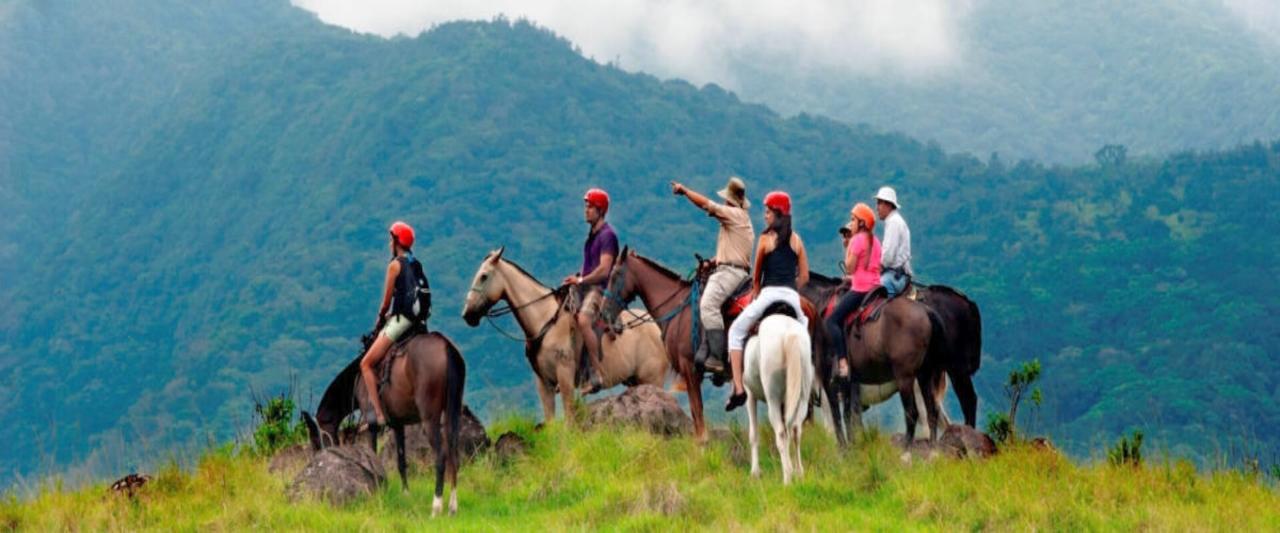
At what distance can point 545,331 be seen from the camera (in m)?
19.7

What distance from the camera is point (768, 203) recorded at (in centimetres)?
1597

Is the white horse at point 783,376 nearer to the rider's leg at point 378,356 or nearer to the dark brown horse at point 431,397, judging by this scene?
the dark brown horse at point 431,397

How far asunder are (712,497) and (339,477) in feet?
12.1

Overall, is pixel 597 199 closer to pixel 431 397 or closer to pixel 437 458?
pixel 431 397

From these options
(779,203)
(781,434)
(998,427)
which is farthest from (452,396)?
(998,427)

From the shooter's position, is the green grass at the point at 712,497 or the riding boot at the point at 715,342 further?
the riding boot at the point at 715,342

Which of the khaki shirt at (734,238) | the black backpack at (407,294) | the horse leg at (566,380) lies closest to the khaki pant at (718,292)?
the khaki shirt at (734,238)

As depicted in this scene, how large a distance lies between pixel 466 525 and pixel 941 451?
4794 millimetres

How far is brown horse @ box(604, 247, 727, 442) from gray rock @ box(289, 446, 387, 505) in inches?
139

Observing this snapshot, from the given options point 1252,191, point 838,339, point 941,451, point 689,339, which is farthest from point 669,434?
point 1252,191

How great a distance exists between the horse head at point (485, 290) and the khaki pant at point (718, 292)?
3128mm

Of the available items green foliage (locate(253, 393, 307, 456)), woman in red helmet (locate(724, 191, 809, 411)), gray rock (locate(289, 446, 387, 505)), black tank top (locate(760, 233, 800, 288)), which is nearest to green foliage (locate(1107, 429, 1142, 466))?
woman in red helmet (locate(724, 191, 809, 411))

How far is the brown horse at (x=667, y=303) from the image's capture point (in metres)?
17.5

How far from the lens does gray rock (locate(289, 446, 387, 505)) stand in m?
15.4
